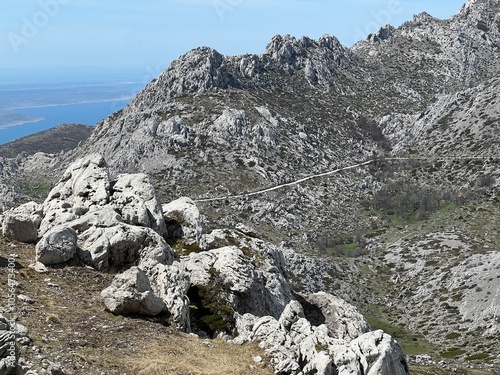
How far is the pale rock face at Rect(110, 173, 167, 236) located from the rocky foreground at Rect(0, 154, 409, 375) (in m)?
0.12

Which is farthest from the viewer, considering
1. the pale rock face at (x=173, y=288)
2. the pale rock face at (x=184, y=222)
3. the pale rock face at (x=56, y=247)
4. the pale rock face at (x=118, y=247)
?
the pale rock face at (x=184, y=222)

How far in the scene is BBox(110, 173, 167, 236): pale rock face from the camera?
5156 cm

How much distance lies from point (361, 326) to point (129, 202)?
1142 inches

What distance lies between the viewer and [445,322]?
419ft

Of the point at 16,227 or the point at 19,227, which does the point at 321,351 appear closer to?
the point at 19,227

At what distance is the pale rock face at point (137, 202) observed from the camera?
51562 mm

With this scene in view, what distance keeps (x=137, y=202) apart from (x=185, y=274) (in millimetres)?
13819

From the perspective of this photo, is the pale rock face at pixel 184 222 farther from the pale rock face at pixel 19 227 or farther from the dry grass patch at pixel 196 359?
the dry grass patch at pixel 196 359

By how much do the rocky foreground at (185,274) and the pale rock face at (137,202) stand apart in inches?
4.8

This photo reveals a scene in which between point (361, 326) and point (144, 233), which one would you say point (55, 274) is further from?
point (361, 326)

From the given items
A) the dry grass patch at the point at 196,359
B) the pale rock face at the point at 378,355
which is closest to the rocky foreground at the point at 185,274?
the pale rock face at the point at 378,355

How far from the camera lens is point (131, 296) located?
35125 millimetres

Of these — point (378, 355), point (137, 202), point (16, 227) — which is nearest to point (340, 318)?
point (378, 355)

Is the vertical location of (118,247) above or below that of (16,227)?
below
